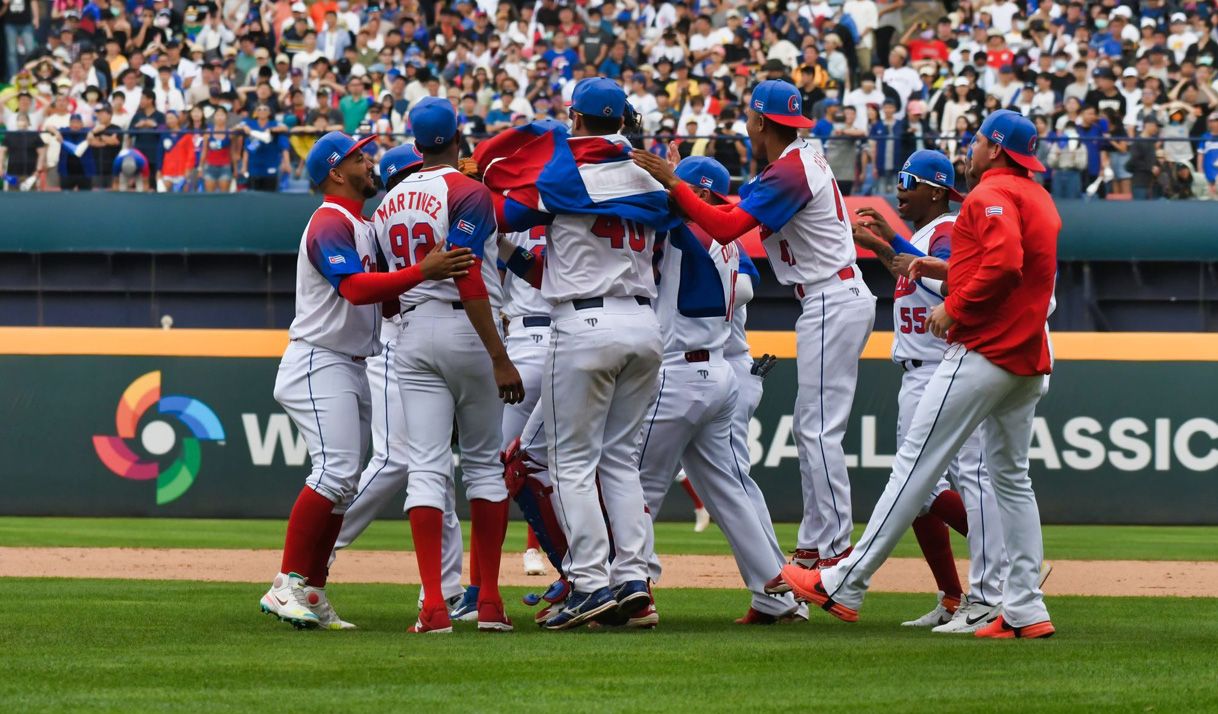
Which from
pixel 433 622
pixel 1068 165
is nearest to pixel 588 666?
pixel 433 622

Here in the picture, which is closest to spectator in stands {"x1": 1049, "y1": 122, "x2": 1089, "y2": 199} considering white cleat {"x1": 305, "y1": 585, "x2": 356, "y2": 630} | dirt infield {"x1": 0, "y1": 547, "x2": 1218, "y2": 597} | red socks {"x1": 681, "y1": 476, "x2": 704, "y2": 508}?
red socks {"x1": 681, "y1": 476, "x2": 704, "y2": 508}

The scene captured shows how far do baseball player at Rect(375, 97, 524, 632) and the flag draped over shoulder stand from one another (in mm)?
160

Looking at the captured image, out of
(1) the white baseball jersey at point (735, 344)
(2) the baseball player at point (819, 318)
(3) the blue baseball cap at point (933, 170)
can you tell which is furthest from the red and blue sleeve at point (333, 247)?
(3) the blue baseball cap at point (933, 170)

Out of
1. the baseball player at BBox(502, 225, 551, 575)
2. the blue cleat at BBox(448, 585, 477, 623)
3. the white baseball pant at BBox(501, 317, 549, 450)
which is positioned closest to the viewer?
the blue cleat at BBox(448, 585, 477, 623)

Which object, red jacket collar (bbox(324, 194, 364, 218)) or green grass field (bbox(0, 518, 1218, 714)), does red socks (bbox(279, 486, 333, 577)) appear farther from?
red jacket collar (bbox(324, 194, 364, 218))

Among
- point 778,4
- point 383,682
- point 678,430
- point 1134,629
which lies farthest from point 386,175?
point 778,4

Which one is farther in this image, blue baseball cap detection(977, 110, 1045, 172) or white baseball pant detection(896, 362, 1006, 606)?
white baseball pant detection(896, 362, 1006, 606)

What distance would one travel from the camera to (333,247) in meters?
6.77

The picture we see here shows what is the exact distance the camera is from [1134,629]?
23.2 feet

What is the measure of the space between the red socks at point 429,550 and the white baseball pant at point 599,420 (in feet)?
1.72

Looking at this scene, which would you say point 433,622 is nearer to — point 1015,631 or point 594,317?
point 594,317

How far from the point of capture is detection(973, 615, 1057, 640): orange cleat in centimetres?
664

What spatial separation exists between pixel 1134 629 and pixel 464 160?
3629 millimetres

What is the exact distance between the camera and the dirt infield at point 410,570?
960cm
